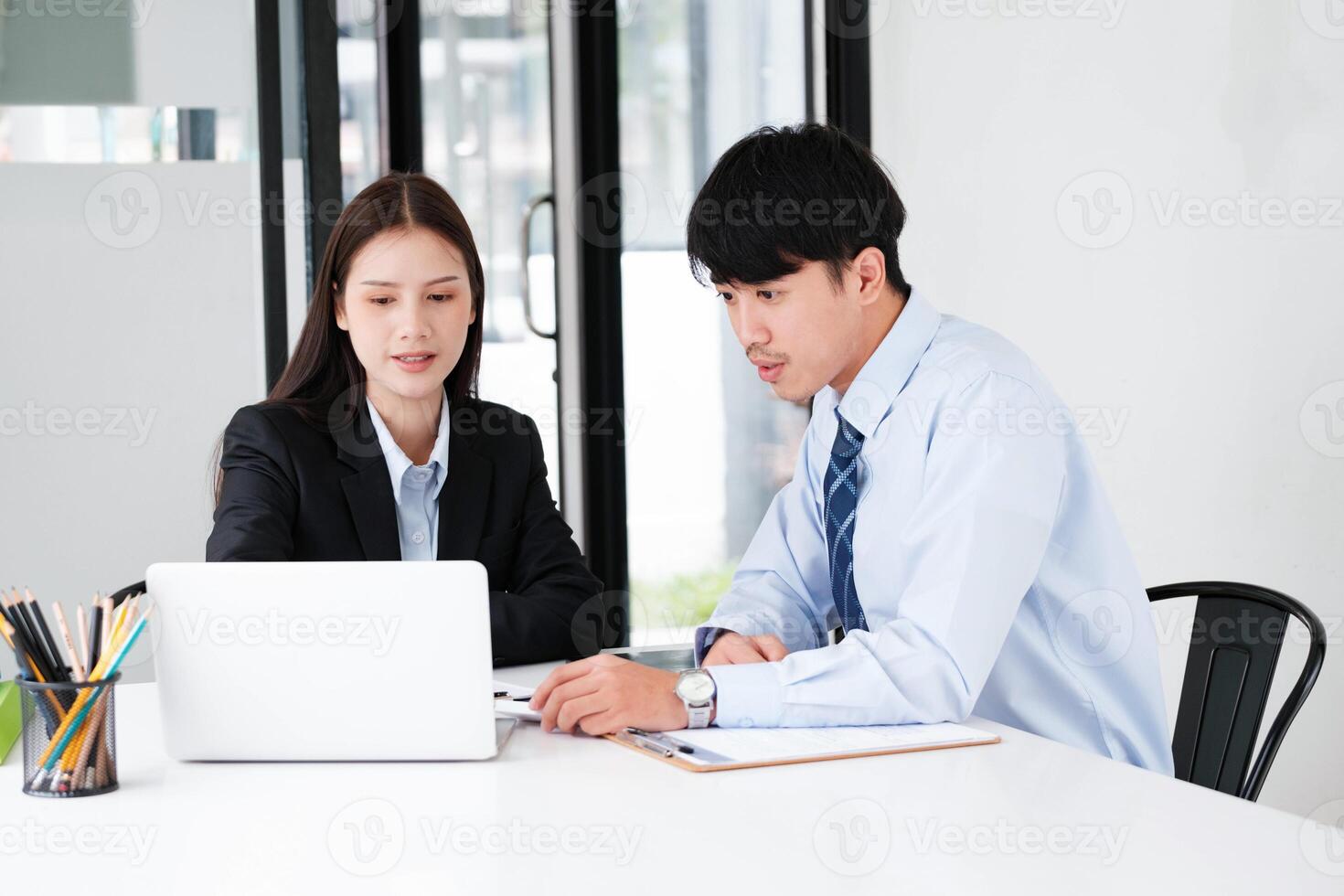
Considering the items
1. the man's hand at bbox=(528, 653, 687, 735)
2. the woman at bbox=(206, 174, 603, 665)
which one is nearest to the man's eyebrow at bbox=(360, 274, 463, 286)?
the woman at bbox=(206, 174, 603, 665)

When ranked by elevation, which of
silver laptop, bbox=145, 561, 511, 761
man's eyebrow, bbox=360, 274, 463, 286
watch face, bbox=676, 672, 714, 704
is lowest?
watch face, bbox=676, 672, 714, 704

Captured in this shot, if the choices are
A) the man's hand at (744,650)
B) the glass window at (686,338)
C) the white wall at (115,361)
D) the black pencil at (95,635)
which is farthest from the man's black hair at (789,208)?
the glass window at (686,338)

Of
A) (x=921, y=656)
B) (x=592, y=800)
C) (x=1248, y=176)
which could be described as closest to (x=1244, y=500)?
(x=1248, y=176)

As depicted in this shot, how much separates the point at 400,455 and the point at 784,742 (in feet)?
3.03

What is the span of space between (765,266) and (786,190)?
0.31 ft

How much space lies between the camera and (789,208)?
5.02 feet

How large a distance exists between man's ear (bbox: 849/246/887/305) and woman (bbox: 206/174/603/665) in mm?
582

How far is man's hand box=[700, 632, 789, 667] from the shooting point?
1.50m

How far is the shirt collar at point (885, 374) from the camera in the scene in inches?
61.5

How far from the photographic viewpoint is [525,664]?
67.0 inches

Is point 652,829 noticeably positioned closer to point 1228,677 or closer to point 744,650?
point 744,650

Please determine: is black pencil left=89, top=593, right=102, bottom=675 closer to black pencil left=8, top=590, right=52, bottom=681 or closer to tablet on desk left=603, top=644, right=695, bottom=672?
black pencil left=8, top=590, right=52, bottom=681

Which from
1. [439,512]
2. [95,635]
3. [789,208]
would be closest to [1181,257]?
[789,208]

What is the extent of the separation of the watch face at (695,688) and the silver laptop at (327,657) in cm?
20
